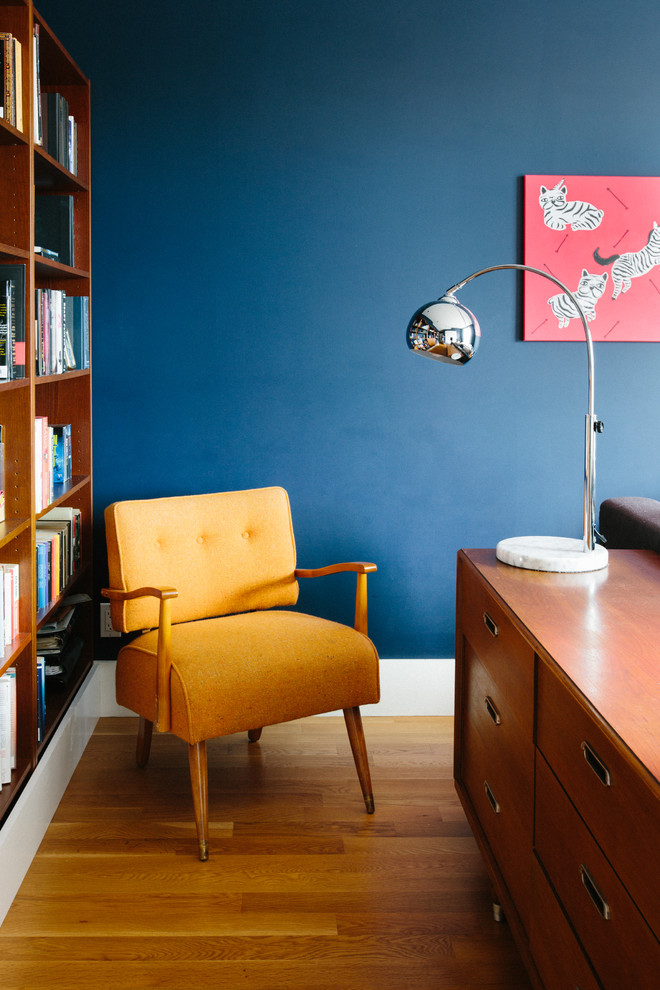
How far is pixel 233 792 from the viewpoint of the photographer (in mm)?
2582

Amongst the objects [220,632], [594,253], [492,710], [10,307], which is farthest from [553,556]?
[594,253]

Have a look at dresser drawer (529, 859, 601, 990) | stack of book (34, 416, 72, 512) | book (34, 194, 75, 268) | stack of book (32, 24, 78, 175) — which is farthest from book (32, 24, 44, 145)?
dresser drawer (529, 859, 601, 990)

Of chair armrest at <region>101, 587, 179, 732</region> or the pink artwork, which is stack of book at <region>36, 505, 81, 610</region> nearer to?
chair armrest at <region>101, 587, 179, 732</region>

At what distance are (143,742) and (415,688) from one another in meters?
1.02

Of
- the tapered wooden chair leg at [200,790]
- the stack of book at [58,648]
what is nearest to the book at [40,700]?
the stack of book at [58,648]

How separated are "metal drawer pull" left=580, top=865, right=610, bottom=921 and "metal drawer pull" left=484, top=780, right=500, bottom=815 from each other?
549mm

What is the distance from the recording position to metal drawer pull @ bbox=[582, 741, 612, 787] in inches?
46.3

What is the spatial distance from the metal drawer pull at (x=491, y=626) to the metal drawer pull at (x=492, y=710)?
15cm

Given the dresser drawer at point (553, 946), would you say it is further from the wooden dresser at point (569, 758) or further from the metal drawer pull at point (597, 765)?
the metal drawer pull at point (597, 765)

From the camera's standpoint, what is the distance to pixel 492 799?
6.16 ft

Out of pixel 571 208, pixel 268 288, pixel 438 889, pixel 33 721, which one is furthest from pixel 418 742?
pixel 571 208

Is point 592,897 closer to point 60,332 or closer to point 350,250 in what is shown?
point 60,332

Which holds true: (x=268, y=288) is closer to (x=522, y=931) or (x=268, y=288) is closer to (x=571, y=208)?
(x=571, y=208)

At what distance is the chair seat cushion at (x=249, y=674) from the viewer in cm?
223
